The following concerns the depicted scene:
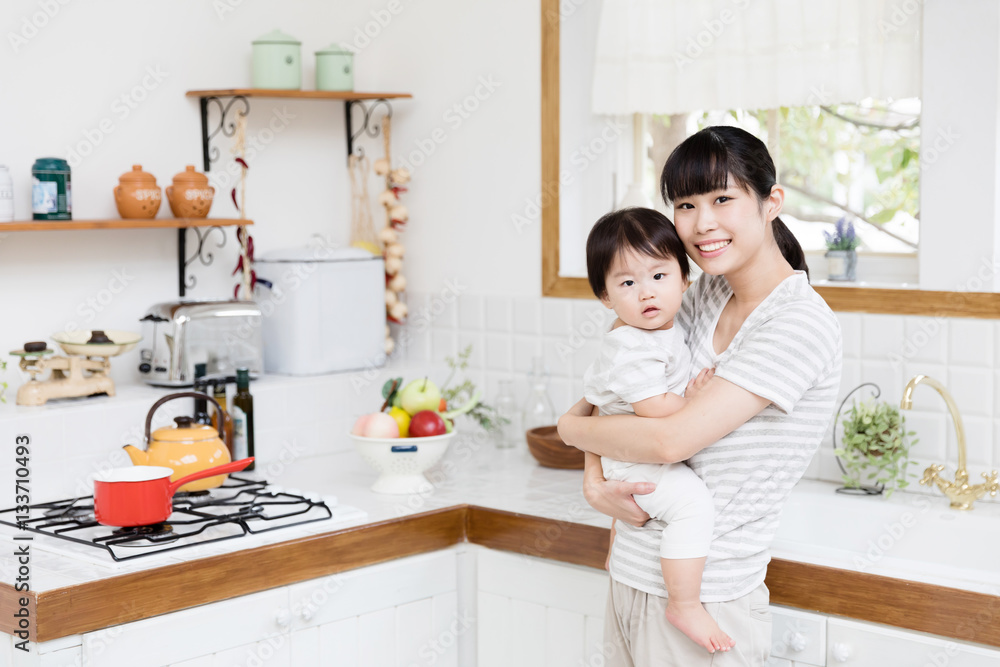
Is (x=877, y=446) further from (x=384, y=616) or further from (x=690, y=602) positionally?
(x=384, y=616)

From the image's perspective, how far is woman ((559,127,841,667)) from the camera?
1.55 m

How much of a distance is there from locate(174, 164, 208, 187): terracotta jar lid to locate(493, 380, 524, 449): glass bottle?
0.95 meters

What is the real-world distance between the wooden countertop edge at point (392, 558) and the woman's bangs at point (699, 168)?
2.26ft

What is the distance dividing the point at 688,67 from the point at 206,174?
51.0 inches

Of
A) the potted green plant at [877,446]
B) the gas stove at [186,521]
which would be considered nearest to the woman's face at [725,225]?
the potted green plant at [877,446]

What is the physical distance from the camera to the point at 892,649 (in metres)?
1.79

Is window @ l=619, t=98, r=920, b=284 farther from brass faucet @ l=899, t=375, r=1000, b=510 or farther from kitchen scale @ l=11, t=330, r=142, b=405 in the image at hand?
kitchen scale @ l=11, t=330, r=142, b=405

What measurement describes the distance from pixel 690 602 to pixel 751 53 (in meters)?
1.53

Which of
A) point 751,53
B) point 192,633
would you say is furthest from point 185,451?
point 751,53

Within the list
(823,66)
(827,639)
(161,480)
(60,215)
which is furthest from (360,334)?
(827,639)

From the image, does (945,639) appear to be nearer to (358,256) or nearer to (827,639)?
(827,639)

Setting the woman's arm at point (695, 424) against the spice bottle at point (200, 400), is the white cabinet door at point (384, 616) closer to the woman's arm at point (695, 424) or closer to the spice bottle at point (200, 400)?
the spice bottle at point (200, 400)

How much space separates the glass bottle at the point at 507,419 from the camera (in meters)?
2.96

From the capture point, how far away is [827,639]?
1.86 metres
